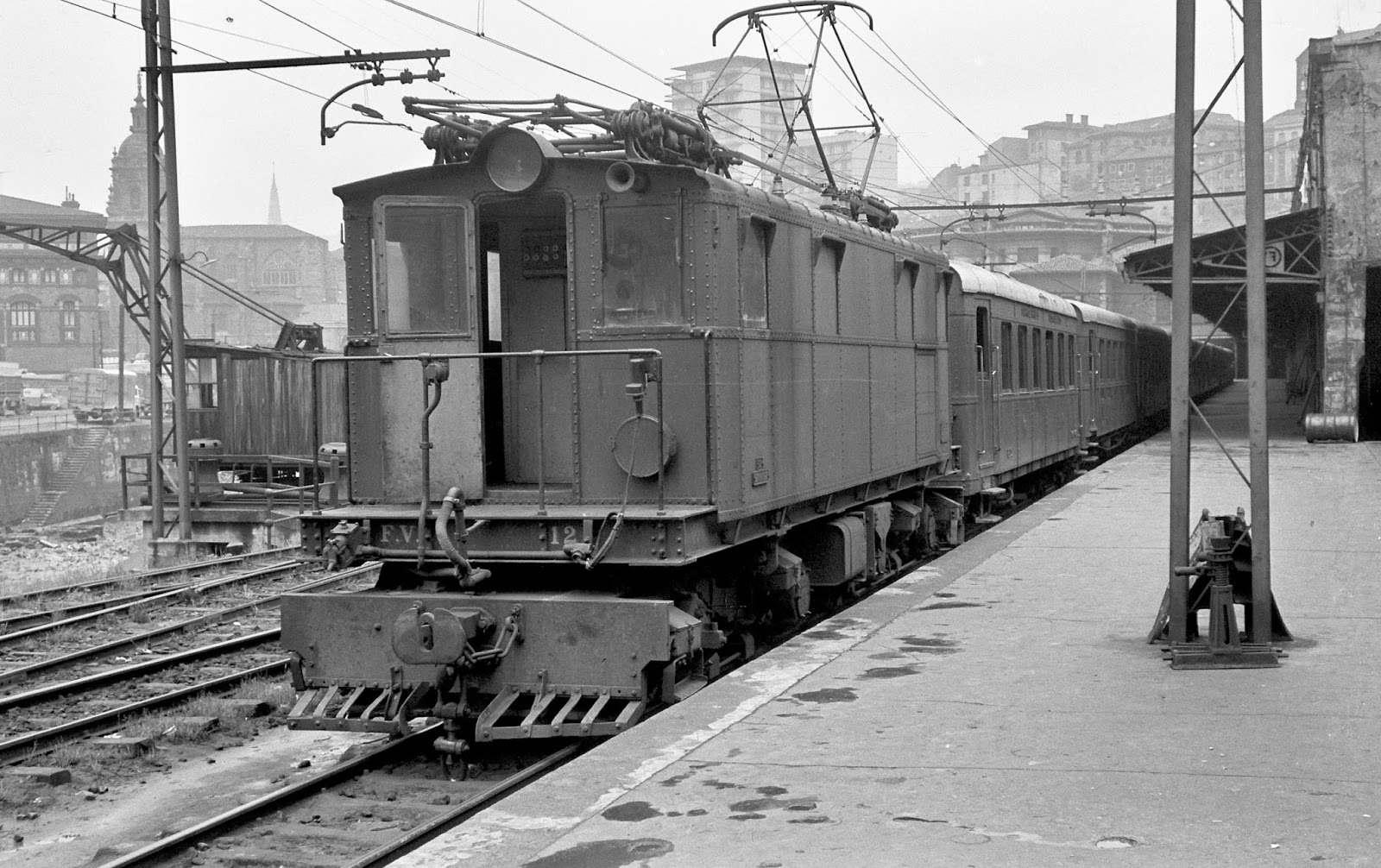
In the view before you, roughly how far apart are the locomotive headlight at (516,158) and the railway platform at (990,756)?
3.17 m

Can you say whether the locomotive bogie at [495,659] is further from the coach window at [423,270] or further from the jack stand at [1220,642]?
the jack stand at [1220,642]

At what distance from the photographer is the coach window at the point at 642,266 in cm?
828

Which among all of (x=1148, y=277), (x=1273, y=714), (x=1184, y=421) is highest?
(x=1148, y=277)

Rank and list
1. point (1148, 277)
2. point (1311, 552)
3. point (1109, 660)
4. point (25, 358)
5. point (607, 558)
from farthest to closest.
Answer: point (25, 358) < point (1148, 277) < point (1311, 552) < point (1109, 660) < point (607, 558)

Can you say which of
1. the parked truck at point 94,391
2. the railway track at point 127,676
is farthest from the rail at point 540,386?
the parked truck at point 94,391

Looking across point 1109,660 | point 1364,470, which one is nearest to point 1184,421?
point 1109,660

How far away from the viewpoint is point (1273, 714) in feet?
23.0

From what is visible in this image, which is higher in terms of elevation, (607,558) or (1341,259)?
(1341,259)

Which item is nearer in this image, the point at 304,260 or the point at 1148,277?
the point at 1148,277

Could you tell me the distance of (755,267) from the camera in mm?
8906

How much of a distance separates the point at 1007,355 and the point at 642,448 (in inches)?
440

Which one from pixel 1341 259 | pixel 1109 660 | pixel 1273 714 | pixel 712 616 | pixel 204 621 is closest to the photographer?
pixel 1273 714

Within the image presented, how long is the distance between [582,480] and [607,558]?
78cm

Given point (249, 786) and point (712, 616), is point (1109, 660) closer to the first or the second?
point (712, 616)
